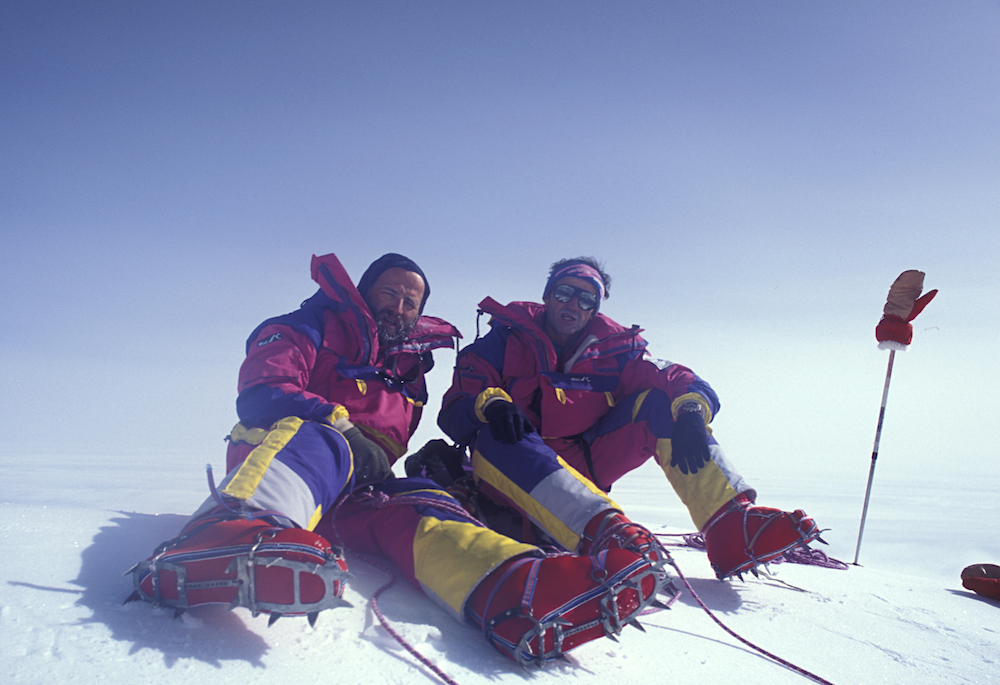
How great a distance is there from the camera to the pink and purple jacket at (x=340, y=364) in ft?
6.48

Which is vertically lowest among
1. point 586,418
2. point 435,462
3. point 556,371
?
point 435,462

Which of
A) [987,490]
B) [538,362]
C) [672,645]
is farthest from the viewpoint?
[987,490]

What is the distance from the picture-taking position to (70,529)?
173 cm

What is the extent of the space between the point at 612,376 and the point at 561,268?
0.72 metres

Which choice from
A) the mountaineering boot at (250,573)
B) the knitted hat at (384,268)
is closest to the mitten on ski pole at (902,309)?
the knitted hat at (384,268)

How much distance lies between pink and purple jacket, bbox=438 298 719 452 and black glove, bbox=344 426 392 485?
24.1 inches

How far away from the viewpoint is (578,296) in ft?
9.98

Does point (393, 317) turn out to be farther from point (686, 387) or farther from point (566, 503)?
point (686, 387)

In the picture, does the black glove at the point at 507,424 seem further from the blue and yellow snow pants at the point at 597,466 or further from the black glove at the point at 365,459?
the black glove at the point at 365,459

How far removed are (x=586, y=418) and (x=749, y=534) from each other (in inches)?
40.6

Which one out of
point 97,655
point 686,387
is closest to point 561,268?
point 686,387

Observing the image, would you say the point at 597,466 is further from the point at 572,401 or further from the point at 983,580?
the point at 983,580

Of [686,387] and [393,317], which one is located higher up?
[393,317]

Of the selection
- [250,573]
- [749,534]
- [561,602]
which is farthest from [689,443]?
[250,573]
